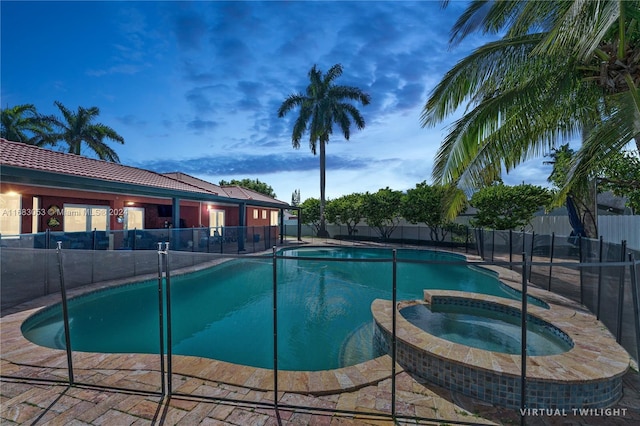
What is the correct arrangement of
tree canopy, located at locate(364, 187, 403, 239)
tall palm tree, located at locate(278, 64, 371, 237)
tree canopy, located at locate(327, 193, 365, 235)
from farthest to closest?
tree canopy, located at locate(327, 193, 365, 235) → tall palm tree, located at locate(278, 64, 371, 237) → tree canopy, located at locate(364, 187, 403, 239)

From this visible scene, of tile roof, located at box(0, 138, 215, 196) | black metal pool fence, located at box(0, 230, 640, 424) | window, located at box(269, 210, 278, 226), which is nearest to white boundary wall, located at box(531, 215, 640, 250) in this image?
black metal pool fence, located at box(0, 230, 640, 424)

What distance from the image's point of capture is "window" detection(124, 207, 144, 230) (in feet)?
48.7

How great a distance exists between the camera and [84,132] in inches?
931

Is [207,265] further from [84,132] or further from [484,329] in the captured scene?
[84,132]

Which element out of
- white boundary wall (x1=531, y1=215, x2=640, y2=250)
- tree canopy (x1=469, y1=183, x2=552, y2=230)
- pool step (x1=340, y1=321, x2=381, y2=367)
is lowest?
pool step (x1=340, y1=321, x2=381, y2=367)

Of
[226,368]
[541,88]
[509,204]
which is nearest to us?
[226,368]

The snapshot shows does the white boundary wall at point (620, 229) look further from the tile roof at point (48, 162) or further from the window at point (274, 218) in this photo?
the window at point (274, 218)

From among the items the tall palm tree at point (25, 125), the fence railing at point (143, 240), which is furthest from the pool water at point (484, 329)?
the tall palm tree at point (25, 125)

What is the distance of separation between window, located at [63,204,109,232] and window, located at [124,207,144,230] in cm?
119

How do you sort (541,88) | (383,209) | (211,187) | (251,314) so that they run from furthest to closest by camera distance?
(383,209) → (211,187) → (251,314) → (541,88)

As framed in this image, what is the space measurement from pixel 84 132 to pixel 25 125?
3.46 m

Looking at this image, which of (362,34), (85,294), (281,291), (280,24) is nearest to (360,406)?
(281,291)

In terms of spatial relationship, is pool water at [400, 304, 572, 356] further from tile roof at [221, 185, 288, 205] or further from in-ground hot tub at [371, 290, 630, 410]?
tile roof at [221, 185, 288, 205]

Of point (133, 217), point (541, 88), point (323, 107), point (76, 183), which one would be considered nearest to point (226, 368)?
point (541, 88)
